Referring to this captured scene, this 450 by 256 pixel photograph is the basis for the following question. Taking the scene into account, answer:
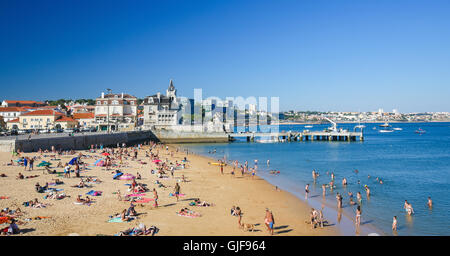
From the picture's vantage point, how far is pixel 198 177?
27.1 metres

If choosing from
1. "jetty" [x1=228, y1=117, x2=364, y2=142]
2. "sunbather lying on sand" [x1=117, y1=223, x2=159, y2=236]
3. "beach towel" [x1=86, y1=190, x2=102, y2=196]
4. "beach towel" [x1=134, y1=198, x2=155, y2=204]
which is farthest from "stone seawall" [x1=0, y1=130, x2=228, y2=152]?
"sunbather lying on sand" [x1=117, y1=223, x2=159, y2=236]

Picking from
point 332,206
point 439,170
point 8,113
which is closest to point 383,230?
point 332,206

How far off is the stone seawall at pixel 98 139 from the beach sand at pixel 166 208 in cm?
852

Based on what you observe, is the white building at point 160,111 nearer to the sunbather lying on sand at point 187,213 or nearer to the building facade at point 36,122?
the building facade at point 36,122

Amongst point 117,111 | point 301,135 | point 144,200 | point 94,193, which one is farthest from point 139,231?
point 301,135

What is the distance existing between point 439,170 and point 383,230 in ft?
86.6

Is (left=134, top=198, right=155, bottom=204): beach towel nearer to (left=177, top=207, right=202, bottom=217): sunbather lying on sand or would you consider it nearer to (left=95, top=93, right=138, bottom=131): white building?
(left=177, top=207, right=202, bottom=217): sunbather lying on sand

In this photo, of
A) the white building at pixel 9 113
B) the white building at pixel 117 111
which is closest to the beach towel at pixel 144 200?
the white building at pixel 117 111

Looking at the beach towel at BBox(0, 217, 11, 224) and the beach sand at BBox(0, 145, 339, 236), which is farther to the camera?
the beach sand at BBox(0, 145, 339, 236)

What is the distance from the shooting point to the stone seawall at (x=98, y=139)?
107 ft

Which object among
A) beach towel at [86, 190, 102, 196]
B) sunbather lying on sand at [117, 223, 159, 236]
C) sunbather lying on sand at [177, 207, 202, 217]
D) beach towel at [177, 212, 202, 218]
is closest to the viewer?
sunbather lying on sand at [117, 223, 159, 236]

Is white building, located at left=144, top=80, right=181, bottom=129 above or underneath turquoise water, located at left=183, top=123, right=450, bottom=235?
above

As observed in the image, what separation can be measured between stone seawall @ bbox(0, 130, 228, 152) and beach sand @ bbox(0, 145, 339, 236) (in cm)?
852

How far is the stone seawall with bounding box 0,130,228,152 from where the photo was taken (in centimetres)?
3272
